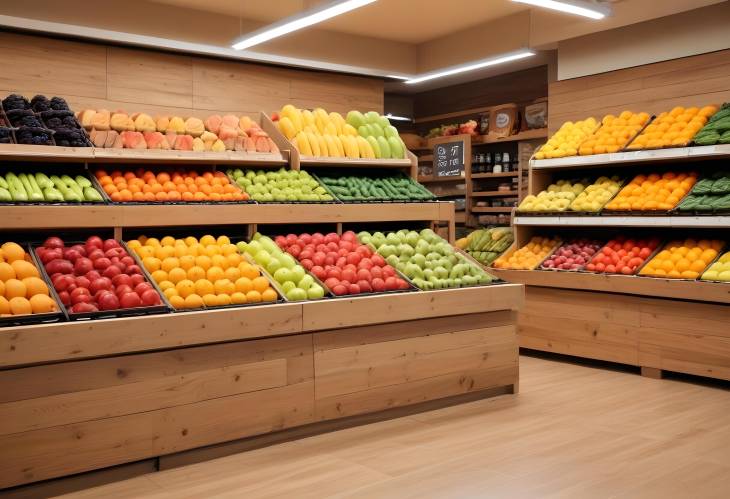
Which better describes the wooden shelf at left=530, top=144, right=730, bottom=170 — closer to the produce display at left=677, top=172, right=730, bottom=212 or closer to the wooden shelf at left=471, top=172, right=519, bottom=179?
the produce display at left=677, top=172, right=730, bottom=212

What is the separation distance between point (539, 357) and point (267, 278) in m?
3.09

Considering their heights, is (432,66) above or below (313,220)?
above

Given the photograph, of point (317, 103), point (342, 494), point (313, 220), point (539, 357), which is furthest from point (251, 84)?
point (342, 494)

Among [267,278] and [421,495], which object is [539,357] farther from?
[421,495]

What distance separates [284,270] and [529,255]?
10.3ft

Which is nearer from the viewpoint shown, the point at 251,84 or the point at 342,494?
the point at 342,494

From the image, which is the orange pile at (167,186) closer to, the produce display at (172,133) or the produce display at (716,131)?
the produce display at (172,133)

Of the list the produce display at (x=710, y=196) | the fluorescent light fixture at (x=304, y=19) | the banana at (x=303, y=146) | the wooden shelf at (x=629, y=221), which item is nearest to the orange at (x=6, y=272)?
the banana at (x=303, y=146)

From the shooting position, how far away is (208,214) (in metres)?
4.56

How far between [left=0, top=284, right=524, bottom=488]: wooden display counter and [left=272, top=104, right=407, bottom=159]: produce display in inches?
64.5

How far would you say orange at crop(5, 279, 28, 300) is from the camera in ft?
11.1

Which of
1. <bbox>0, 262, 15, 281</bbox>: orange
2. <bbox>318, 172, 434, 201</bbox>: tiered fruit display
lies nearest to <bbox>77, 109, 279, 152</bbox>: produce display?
<bbox>318, 172, 434, 201</bbox>: tiered fruit display

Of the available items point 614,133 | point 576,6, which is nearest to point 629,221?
point 614,133

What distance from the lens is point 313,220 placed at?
5020 mm
